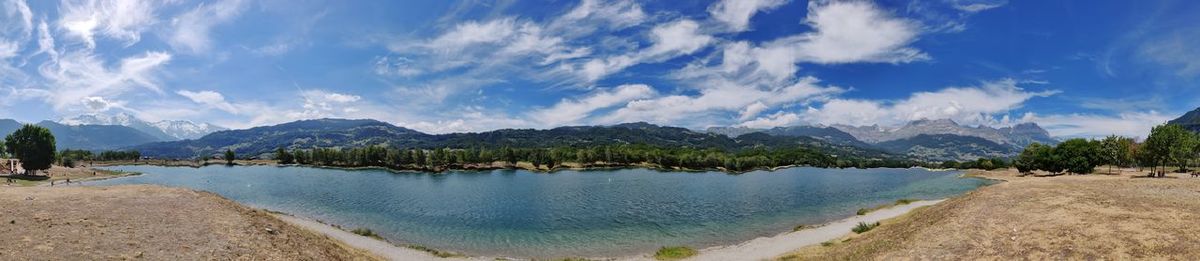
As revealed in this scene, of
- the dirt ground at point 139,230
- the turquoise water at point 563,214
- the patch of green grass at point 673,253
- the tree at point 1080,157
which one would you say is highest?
the tree at point 1080,157

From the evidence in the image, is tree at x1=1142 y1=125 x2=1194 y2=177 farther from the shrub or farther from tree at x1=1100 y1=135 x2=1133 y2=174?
the shrub

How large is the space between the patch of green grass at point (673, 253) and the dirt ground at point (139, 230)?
22.7 meters

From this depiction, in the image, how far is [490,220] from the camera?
206ft

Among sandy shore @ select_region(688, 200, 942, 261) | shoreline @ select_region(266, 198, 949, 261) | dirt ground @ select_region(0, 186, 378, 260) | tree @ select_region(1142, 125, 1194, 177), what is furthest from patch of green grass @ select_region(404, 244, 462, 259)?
tree @ select_region(1142, 125, 1194, 177)

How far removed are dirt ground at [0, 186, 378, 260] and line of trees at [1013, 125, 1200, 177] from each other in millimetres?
113489

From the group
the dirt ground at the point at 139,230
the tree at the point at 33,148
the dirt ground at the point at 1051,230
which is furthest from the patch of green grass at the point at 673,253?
the tree at the point at 33,148

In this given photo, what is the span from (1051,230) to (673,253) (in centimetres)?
2375

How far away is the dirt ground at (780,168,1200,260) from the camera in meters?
22.9

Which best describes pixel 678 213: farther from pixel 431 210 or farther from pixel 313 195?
pixel 313 195

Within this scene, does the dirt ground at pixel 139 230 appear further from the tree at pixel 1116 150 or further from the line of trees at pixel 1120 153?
the tree at pixel 1116 150

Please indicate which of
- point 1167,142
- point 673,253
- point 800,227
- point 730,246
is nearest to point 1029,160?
point 1167,142

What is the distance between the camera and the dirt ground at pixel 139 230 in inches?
910

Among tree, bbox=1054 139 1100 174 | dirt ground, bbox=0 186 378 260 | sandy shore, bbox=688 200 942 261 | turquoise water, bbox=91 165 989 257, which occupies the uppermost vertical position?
tree, bbox=1054 139 1100 174

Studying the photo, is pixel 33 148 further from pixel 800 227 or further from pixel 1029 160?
pixel 1029 160
